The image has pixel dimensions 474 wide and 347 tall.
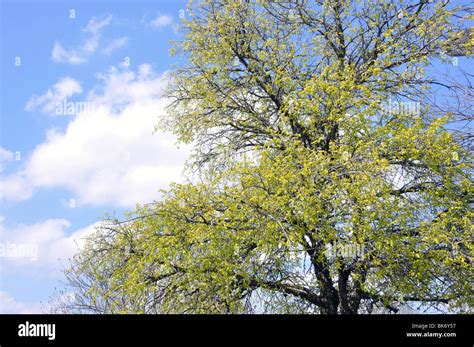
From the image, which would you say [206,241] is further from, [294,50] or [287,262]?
[294,50]

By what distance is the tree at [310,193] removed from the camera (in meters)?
10.7

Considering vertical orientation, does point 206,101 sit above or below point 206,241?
above

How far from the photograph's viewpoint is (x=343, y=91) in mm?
11938

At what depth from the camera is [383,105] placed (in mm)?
13359

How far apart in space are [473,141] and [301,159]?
4968 millimetres

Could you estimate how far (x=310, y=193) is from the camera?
10711 millimetres

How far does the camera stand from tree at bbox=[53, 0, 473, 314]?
10.7 meters

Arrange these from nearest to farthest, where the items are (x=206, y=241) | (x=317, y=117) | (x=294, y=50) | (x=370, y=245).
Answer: (x=370, y=245) → (x=206, y=241) → (x=317, y=117) → (x=294, y=50)
